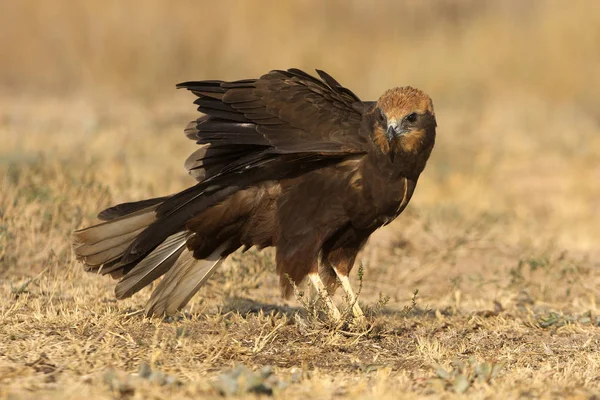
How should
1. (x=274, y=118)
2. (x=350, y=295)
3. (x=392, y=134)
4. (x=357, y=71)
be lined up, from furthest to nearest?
(x=357, y=71)
(x=350, y=295)
(x=274, y=118)
(x=392, y=134)

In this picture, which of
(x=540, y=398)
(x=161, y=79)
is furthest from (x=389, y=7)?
(x=540, y=398)

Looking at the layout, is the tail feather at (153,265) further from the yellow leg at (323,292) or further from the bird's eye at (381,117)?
the bird's eye at (381,117)

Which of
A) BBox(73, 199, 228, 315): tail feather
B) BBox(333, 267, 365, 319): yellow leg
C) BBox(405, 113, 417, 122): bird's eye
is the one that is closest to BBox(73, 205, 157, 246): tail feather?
BBox(73, 199, 228, 315): tail feather

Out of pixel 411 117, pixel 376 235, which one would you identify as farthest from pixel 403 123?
pixel 376 235

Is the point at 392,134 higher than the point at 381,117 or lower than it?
lower

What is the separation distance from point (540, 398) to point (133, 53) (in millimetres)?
10914

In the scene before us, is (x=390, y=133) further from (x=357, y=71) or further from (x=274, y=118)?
(x=357, y=71)

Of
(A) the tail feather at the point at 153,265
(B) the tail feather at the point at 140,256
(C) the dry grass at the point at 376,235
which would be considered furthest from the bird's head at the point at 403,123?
(A) the tail feather at the point at 153,265

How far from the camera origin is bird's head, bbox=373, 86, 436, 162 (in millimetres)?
4959

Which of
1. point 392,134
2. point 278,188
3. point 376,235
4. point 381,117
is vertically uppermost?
point 381,117

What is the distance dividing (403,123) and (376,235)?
2890mm

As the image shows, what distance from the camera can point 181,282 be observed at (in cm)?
529

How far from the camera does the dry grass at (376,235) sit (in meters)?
4.17

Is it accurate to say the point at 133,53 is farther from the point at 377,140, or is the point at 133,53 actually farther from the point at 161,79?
the point at 377,140
